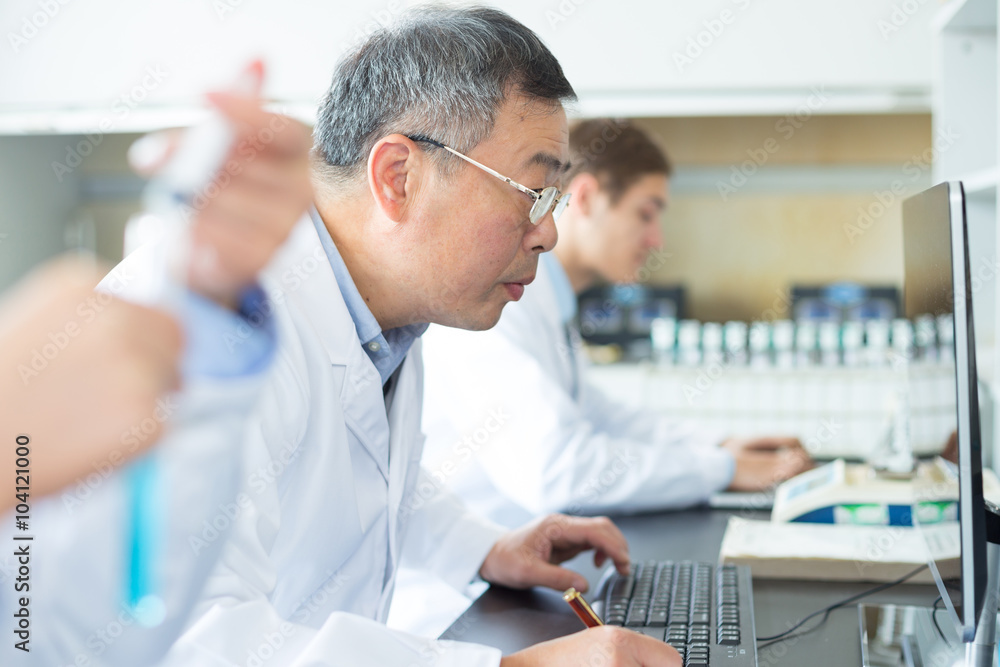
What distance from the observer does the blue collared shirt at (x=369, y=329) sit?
111 centimetres

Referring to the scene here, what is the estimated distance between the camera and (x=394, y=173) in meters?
1.05

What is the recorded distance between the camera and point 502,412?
5.53 ft

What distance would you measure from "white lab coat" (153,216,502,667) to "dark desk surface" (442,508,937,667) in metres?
0.13

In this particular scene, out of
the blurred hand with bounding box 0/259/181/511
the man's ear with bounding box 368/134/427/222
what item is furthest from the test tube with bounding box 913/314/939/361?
the blurred hand with bounding box 0/259/181/511

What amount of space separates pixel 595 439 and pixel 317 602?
750 millimetres

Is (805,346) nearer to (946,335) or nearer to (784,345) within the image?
(784,345)

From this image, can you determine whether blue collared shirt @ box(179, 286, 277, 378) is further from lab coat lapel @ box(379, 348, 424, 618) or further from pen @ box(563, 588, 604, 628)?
lab coat lapel @ box(379, 348, 424, 618)

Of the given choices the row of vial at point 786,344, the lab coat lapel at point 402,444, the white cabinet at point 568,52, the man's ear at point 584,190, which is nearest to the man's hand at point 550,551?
the lab coat lapel at point 402,444

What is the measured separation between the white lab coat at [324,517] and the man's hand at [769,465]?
25.5 inches

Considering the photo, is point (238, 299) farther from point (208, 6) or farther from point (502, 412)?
point (208, 6)

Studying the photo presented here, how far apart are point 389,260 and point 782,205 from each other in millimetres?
2691

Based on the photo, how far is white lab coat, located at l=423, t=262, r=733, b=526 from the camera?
5.21 feet

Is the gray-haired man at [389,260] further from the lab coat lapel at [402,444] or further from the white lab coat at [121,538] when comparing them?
the white lab coat at [121,538]

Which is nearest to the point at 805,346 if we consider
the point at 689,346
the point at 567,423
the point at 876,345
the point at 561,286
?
the point at 876,345
